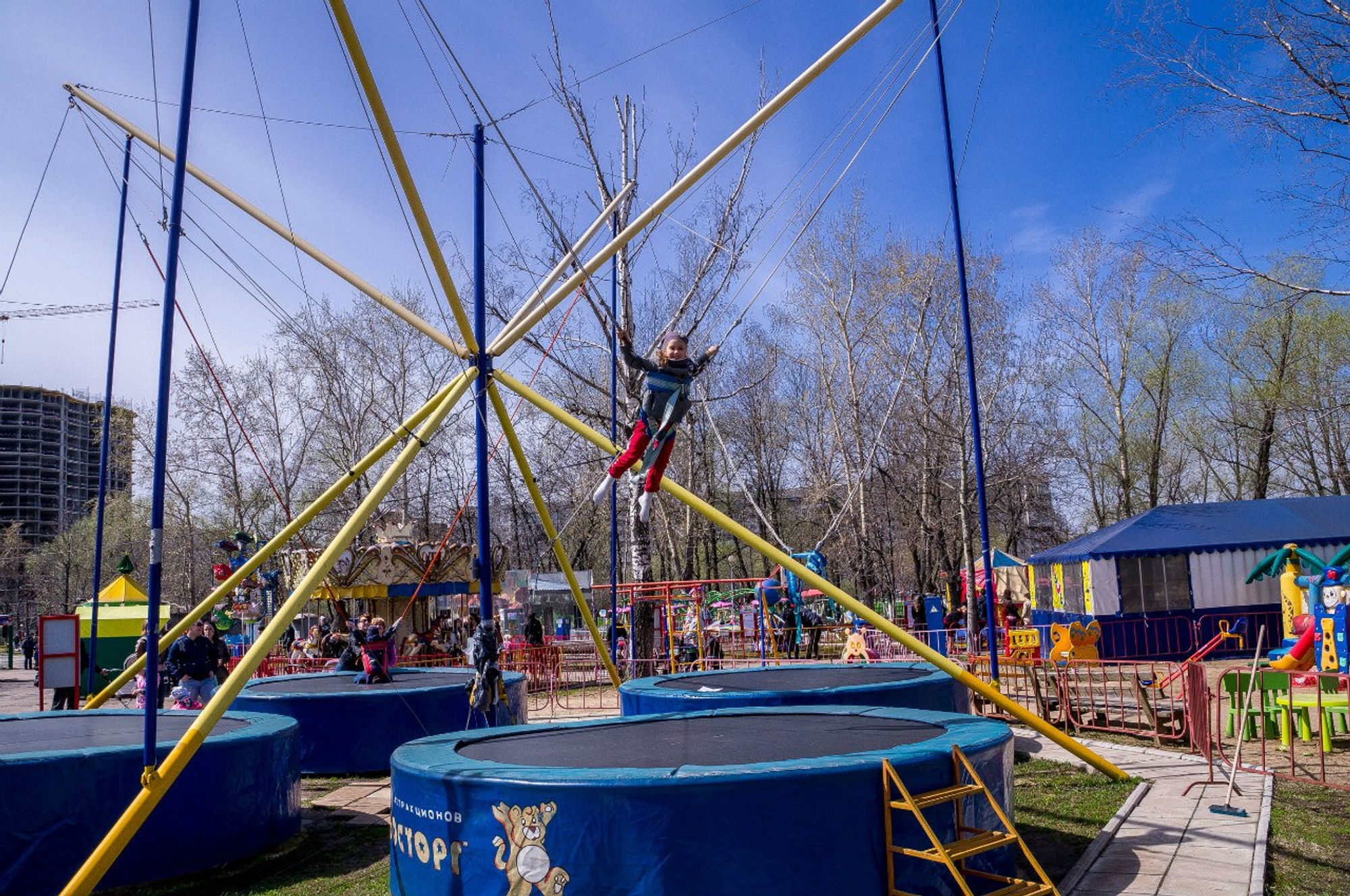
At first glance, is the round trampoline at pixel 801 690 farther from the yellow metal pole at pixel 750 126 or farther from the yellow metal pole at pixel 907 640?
the yellow metal pole at pixel 750 126

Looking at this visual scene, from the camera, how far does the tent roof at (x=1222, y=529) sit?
2027 cm

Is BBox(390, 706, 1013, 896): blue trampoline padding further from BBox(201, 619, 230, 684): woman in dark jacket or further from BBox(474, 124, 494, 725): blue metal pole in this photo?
BBox(201, 619, 230, 684): woman in dark jacket

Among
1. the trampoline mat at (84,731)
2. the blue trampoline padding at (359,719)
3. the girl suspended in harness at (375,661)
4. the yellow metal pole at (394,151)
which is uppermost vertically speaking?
the yellow metal pole at (394,151)

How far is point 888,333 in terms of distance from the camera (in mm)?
23984

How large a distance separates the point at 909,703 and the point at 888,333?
658 inches

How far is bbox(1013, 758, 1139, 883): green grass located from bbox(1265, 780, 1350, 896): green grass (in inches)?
38.9

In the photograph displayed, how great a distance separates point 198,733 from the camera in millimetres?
5082

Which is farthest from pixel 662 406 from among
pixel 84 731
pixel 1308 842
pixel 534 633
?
pixel 534 633

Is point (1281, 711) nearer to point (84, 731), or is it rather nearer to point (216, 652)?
point (84, 731)

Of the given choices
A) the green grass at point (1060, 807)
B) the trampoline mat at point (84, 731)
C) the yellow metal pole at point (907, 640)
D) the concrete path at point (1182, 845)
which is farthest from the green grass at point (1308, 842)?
the trampoline mat at point (84, 731)

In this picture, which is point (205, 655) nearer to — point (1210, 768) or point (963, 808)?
point (963, 808)

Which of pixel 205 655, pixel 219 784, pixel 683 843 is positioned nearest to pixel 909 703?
pixel 683 843

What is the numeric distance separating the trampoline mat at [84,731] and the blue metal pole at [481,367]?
218 centimetres

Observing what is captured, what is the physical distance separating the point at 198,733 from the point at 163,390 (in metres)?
1.76
